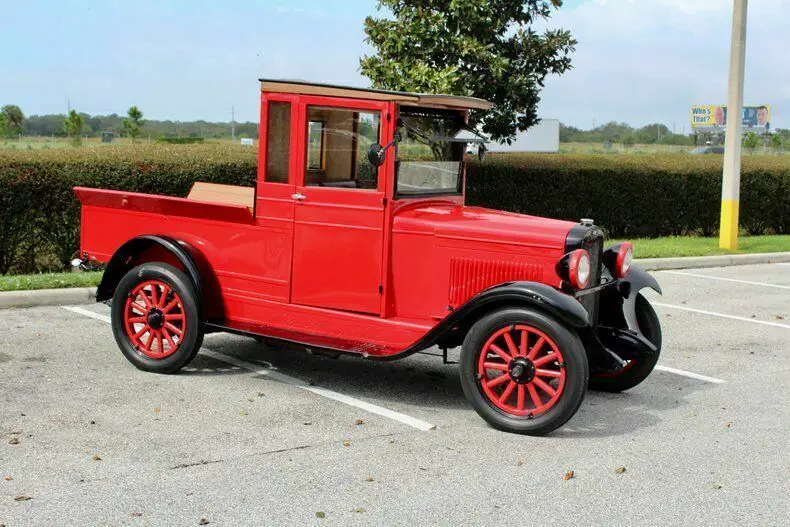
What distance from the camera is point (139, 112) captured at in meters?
68.4

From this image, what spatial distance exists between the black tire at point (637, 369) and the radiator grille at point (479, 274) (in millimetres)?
1247

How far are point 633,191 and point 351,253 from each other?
38.2 ft

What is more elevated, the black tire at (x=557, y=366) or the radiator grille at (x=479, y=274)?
the radiator grille at (x=479, y=274)

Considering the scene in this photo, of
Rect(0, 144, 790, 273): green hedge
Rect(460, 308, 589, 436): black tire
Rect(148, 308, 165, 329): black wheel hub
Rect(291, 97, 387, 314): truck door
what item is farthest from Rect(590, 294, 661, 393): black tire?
Rect(0, 144, 790, 273): green hedge

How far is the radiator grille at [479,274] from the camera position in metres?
5.92

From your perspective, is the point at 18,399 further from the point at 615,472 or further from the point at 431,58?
the point at 431,58

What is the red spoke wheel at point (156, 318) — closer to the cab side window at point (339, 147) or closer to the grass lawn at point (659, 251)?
the cab side window at point (339, 147)

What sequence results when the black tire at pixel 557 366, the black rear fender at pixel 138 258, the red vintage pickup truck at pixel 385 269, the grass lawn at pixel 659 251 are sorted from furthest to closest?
the grass lawn at pixel 659 251 < the black rear fender at pixel 138 258 < the red vintage pickup truck at pixel 385 269 < the black tire at pixel 557 366

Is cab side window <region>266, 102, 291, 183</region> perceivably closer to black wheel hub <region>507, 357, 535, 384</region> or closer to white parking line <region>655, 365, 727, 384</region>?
black wheel hub <region>507, 357, 535, 384</region>

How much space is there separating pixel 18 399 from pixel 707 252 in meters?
11.6

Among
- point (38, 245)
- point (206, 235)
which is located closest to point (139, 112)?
point (38, 245)

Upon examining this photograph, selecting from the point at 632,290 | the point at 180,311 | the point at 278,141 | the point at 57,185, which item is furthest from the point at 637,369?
the point at 57,185

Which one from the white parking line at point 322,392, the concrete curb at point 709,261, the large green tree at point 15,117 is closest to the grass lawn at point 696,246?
the concrete curb at point 709,261

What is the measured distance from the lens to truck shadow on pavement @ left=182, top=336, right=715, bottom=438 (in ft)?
19.9
